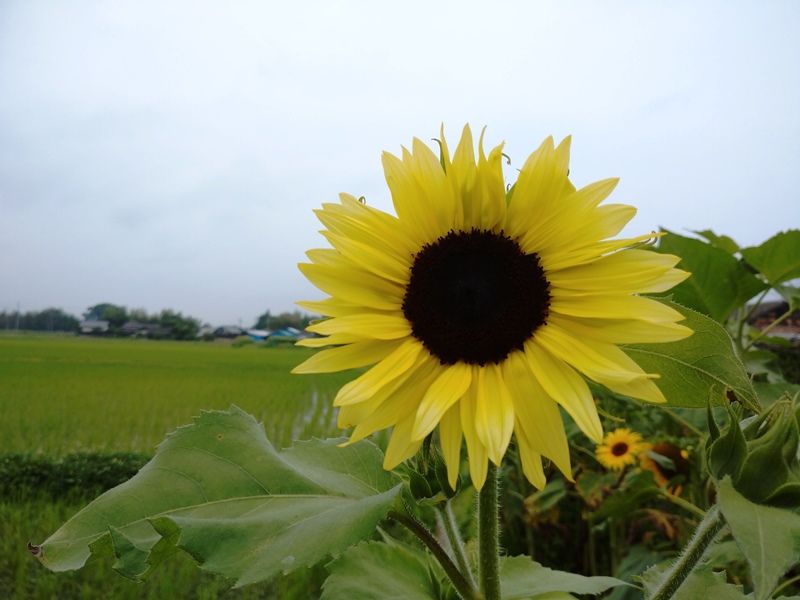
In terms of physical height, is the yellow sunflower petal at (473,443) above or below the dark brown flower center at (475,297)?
below

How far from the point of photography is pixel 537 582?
0.86 meters

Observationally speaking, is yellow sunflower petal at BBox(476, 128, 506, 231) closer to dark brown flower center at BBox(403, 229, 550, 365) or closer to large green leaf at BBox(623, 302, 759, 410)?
dark brown flower center at BBox(403, 229, 550, 365)

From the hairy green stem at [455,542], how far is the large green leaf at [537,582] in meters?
0.07

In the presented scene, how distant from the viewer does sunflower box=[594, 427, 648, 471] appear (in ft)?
7.44

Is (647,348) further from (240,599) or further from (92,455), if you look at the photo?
(92,455)

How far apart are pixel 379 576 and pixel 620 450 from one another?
5.72 feet

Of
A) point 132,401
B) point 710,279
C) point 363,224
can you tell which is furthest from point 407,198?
point 132,401

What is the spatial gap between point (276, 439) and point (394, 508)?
5.67 metres

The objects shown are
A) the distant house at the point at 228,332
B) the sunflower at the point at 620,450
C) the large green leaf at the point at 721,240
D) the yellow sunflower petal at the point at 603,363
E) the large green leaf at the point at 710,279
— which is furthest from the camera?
the distant house at the point at 228,332

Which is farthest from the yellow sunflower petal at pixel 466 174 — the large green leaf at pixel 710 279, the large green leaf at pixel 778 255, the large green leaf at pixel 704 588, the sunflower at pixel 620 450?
the sunflower at pixel 620 450

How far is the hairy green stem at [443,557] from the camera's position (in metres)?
0.76

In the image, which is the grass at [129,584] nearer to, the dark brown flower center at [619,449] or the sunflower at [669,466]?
the dark brown flower center at [619,449]

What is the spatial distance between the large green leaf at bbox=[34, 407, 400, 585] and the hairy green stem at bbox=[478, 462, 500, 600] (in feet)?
0.32

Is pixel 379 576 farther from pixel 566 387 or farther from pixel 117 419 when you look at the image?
pixel 117 419
